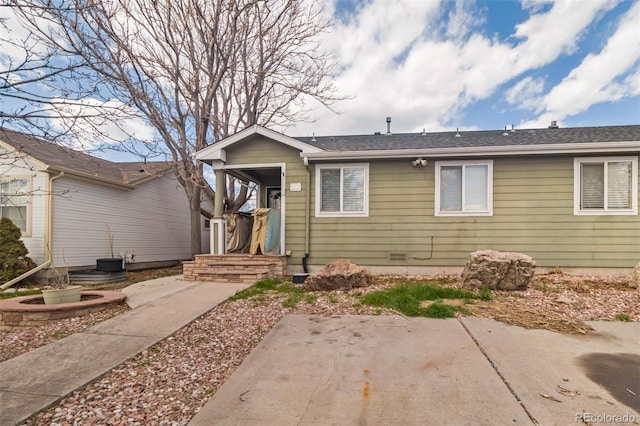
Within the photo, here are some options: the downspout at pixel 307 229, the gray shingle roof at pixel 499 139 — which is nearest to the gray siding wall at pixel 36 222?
the downspout at pixel 307 229

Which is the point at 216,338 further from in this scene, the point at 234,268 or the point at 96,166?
the point at 96,166

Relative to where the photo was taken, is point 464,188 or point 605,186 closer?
point 605,186

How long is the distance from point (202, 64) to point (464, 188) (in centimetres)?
971

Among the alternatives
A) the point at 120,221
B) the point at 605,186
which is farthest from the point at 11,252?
the point at 605,186

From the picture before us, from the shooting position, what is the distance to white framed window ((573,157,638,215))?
697cm

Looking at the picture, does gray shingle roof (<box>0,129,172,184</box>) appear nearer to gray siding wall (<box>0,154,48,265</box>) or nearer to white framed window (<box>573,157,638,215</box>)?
gray siding wall (<box>0,154,48,265</box>)

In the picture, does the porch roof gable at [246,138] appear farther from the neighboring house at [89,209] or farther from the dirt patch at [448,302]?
the dirt patch at [448,302]

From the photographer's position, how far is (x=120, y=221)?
1088 centimetres

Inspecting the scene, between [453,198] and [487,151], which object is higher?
[487,151]

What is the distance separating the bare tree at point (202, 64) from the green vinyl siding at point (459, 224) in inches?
178

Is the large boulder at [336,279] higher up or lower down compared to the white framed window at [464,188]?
lower down

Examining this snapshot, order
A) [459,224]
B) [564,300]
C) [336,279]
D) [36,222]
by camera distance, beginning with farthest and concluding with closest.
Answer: [36,222], [459,224], [336,279], [564,300]

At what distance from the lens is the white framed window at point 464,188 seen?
736 centimetres

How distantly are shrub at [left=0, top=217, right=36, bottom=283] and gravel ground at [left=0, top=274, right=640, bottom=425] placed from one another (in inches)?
197
